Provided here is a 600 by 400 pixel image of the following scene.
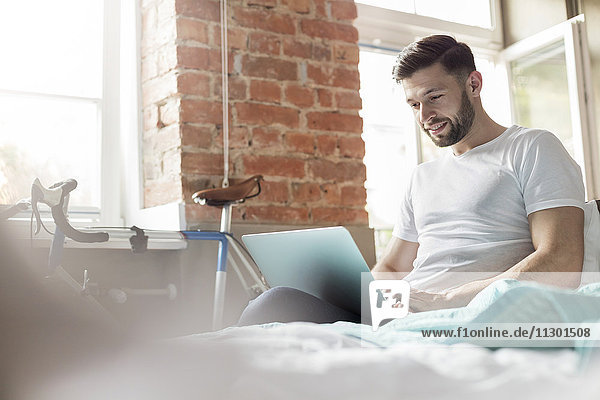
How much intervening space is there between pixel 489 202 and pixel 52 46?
1794mm

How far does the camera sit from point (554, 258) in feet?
4.36

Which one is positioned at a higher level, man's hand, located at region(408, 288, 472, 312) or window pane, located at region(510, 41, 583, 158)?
window pane, located at region(510, 41, 583, 158)

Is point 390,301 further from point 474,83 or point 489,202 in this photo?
point 474,83

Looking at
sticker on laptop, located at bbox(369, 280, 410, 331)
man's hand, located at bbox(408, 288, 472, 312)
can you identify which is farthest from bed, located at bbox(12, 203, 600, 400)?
man's hand, located at bbox(408, 288, 472, 312)

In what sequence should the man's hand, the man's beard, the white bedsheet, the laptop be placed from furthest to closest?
the man's beard < the laptop < the man's hand < the white bedsheet

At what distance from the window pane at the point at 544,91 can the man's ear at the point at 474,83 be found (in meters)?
1.83

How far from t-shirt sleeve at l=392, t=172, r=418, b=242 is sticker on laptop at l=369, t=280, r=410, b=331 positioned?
1.03m

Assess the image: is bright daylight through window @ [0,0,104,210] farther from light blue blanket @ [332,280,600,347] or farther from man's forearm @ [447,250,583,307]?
light blue blanket @ [332,280,600,347]

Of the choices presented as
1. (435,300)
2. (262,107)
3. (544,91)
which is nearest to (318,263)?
(435,300)

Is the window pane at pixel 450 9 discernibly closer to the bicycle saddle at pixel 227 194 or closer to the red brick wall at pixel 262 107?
the red brick wall at pixel 262 107

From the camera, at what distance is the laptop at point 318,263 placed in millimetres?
1368

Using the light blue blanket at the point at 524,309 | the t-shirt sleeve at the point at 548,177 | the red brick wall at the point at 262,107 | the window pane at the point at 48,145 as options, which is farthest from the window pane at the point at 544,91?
the light blue blanket at the point at 524,309

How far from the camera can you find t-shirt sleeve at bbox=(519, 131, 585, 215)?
1.39 meters

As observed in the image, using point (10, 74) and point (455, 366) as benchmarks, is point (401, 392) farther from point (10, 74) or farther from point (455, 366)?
point (10, 74)
